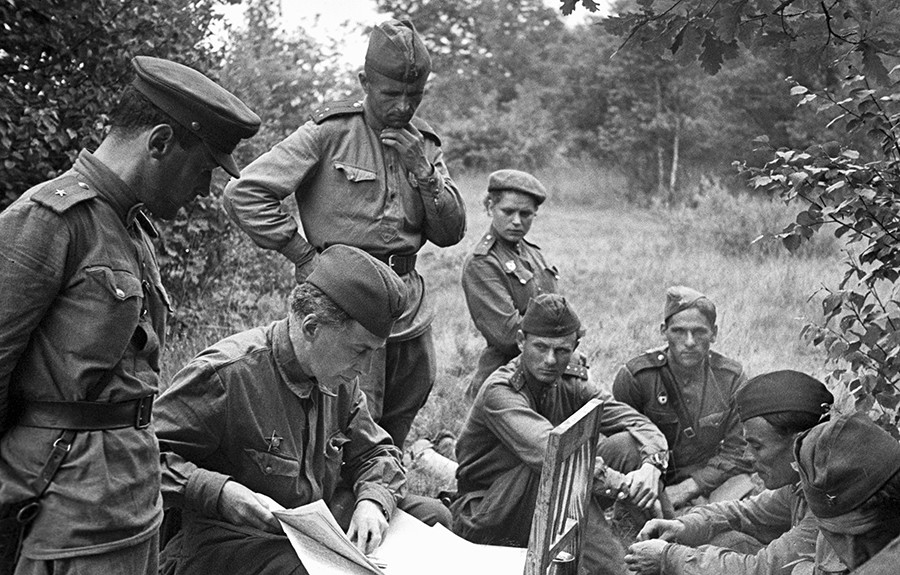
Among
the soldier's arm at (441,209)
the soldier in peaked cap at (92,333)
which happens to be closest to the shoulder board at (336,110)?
the soldier's arm at (441,209)

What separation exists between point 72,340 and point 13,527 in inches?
20.3

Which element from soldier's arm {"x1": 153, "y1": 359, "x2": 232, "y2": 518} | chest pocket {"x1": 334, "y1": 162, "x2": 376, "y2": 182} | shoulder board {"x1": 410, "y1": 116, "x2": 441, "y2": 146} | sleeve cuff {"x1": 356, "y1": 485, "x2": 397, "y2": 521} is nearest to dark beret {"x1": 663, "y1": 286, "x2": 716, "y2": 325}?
shoulder board {"x1": 410, "y1": 116, "x2": 441, "y2": 146}

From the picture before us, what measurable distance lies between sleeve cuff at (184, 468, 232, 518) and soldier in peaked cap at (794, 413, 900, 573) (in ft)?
5.93

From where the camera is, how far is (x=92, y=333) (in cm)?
275

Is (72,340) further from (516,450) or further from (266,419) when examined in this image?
(516,450)

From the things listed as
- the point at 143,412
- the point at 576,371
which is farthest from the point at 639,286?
the point at 143,412

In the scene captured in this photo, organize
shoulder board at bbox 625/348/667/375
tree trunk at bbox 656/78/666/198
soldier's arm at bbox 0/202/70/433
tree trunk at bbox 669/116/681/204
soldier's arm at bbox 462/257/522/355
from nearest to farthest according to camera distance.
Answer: soldier's arm at bbox 0/202/70/433 → soldier's arm at bbox 462/257/522/355 → shoulder board at bbox 625/348/667/375 → tree trunk at bbox 669/116/681/204 → tree trunk at bbox 656/78/666/198

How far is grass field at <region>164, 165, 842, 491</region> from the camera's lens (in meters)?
8.23

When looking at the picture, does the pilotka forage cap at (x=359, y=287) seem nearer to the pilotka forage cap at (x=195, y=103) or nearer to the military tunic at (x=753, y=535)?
the pilotka forage cap at (x=195, y=103)

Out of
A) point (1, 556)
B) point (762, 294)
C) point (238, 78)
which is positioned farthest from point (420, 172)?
point (762, 294)

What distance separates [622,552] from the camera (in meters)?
5.03

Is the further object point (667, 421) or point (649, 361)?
point (649, 361)

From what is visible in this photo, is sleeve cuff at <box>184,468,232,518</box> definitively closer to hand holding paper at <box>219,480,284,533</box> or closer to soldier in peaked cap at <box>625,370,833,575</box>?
hand holding paper at <box>219,480,284,533</box>

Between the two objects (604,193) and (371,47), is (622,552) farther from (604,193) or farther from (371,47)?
(604,193)
